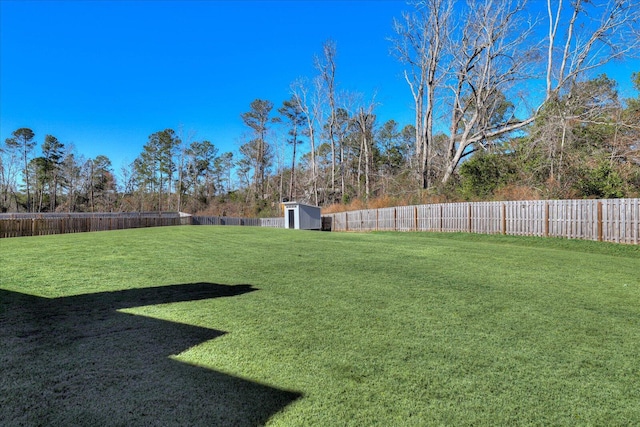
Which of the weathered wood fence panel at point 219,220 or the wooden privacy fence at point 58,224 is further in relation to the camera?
the weathered wood fence panel at point 219,220

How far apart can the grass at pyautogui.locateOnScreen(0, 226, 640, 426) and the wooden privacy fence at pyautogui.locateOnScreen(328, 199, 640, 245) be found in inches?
244

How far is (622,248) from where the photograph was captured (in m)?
10.4

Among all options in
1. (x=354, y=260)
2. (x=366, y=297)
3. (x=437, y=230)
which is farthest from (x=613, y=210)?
(x=366, y=297)

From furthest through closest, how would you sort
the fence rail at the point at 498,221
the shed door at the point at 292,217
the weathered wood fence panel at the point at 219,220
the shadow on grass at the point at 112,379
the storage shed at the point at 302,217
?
the weathered wood fence panel at the point at 219,220, the shed door at the point at 292,217, the storage shed at the point at 302,217, the fence rail at the point at 498,221, the shadow on grass at the point at 112,379

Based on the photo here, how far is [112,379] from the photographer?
88.0 inches

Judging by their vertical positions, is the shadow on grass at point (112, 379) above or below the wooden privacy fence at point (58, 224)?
below

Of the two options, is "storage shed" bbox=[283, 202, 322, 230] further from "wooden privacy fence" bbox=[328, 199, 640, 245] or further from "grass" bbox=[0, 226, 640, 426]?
"grass" bbox=[0, 226, 640, 426]

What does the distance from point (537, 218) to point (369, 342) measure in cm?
1330

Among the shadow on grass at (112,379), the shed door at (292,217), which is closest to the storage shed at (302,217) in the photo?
the shed door at (292,217)

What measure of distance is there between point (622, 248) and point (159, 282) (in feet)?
42.5

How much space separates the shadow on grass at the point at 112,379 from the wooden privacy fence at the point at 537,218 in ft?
43.4

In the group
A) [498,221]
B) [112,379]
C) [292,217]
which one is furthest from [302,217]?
[112,379]

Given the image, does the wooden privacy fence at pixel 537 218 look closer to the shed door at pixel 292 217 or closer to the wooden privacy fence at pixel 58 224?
the shed door at pixel 292 217

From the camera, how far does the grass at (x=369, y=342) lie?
6.41 feet
